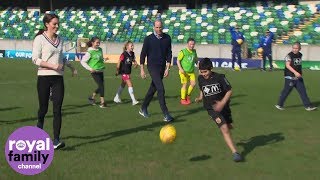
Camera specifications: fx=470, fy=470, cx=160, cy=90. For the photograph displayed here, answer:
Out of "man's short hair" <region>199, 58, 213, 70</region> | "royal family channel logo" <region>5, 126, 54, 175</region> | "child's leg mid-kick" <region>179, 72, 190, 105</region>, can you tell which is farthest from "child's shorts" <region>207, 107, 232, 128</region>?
"child's leg mid-kick" <region>179, 72, 190, 105</region>

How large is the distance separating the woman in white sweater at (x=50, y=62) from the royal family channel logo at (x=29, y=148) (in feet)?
6.44

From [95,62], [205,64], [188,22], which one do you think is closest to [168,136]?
[205,64]

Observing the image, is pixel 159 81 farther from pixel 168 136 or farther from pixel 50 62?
pixel 50 62

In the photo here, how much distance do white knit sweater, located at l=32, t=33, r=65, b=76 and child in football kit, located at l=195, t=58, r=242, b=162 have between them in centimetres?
222

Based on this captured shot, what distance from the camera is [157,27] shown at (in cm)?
979

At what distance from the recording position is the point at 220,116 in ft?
22.8

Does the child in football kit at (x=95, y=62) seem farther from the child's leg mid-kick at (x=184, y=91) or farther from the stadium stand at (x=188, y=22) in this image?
the stadium stand at (x=188, y=22)

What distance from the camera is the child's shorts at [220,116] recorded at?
6879 mm

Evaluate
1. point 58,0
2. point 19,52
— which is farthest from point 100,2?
point 19,52

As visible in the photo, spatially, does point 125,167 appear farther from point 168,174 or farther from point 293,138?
point 293,138

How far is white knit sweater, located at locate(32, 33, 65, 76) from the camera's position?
7090 mm

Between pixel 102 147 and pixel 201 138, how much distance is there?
6.03 ft

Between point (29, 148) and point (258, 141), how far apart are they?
439 centimetres

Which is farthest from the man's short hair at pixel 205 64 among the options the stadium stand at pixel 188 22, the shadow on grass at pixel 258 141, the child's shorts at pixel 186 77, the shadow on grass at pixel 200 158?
the stadium stand at pixel 188 22
